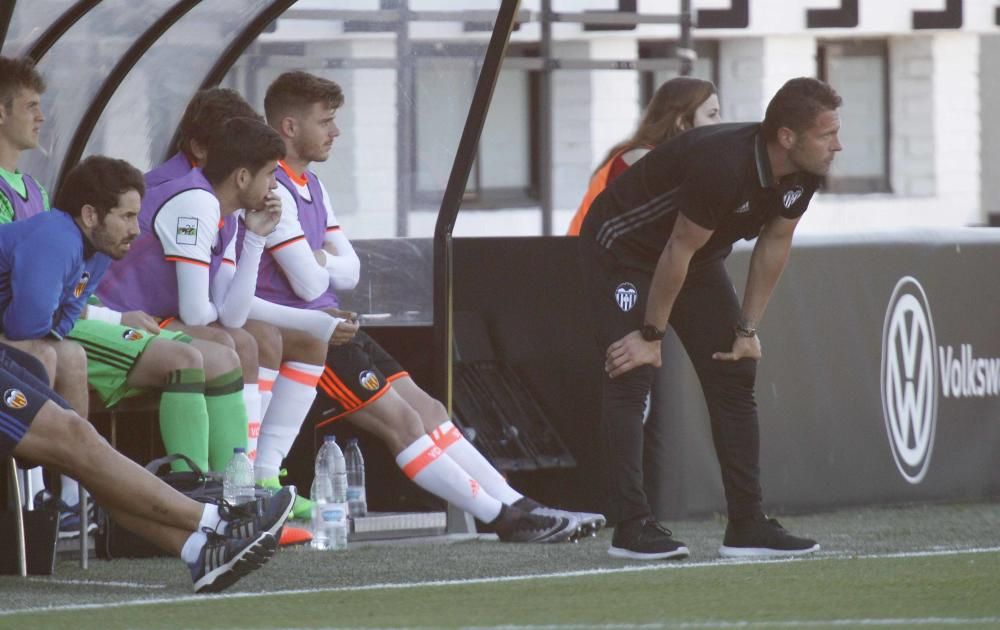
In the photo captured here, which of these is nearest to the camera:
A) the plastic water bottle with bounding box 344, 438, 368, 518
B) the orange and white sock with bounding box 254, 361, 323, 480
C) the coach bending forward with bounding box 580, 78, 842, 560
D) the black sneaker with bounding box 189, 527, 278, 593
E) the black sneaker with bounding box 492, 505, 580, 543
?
the black sneaker with bounding box 189, 527, 278, 593

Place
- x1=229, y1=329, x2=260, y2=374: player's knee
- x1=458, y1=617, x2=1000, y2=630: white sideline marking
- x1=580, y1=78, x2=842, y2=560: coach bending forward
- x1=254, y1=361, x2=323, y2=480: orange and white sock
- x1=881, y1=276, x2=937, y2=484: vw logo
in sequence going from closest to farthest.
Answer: x1=458, y1=617, x2=1000, y2=630: white sideline marking → x1=580, y1=78, x2=842, y2=560: coach bending forward → x1=229, y1=329, x2=260, y2=374: player's knee → x1=254, y1=361, x2=323, y2=480: orange and white sock → x1=881, y1=276, x2=937, y2=484: vw logo

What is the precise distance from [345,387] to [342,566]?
1.11 metres

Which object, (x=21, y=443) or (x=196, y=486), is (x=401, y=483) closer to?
(x=196, y=486)

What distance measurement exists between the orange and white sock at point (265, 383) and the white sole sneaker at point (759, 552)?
1762mm

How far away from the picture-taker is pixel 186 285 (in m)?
8.10

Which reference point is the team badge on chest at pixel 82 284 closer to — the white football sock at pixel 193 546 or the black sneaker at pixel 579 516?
the white football sock at pixel 193 546

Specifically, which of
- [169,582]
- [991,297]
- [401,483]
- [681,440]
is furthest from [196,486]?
[991,297]

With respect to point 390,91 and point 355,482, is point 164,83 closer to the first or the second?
point 390,91

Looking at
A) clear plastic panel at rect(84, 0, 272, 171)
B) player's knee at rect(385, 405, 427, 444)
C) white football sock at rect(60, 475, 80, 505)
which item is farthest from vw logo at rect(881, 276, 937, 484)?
white football sock at rect(60, 475, 80, 505)

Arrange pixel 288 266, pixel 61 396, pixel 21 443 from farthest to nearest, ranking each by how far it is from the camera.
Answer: pixel 288 266
pixel 61 396
pixel 21 443

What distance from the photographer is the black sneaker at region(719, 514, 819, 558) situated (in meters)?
7.68

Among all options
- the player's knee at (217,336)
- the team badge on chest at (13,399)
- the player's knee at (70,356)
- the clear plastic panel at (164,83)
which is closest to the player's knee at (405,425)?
the player's knee at (217,336)

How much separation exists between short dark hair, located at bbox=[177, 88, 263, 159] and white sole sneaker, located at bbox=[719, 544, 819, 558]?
2193mm

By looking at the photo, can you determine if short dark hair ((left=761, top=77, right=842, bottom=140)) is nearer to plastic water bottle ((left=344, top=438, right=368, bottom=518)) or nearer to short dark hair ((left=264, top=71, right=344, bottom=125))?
short dark hair ((left=264, top=71, right=344, bottom=125))
